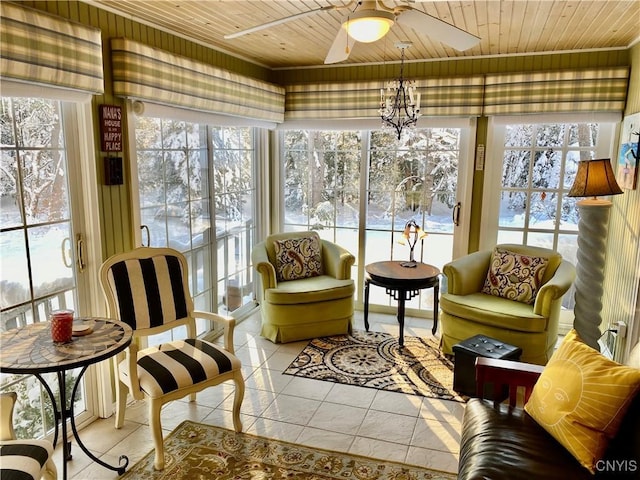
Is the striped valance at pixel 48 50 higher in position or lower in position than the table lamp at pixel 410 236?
higher

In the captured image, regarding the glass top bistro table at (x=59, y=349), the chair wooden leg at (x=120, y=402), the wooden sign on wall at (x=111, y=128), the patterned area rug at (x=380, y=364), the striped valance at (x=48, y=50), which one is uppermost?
the striped valance at (x=48, y=50)

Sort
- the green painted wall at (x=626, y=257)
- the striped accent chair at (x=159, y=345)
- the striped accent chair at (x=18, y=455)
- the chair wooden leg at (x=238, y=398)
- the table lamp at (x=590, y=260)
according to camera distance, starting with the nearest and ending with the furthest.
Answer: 1. the striped accent chair at (x=18, y=455)
2. the striped accent chair at (x=159, y=345)
3. the chair wooden leg at (x=238, y=398)
4. the green painted wall at (x=626, y=257)
5. the table lamp at (x=590, y=260)

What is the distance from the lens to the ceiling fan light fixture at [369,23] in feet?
6.17

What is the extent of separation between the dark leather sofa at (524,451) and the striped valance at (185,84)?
2573 mm

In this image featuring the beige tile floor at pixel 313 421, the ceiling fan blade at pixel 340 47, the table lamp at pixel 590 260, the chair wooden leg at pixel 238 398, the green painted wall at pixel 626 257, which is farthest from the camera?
the table lamp at pixel 590 260

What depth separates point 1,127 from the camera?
2.30 metres

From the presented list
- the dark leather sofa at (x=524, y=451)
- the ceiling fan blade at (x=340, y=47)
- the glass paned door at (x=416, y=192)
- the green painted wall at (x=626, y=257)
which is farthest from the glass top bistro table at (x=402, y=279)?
the ceiling fan blade at (x=340, y=47)

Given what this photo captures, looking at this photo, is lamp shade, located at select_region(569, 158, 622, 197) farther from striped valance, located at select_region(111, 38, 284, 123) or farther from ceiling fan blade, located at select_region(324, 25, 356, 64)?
striped valance, located at select_region(111, 38, 284, 123)

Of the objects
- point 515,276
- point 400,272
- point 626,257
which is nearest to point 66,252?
point 400,272

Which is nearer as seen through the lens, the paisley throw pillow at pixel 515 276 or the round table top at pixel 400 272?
the paisley throw pillow at pixel 515 276

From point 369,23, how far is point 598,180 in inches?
78.3

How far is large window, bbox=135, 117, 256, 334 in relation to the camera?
3338mm

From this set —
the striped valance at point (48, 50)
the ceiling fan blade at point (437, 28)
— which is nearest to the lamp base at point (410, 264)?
the ceiling fan blade at point (437, 28)

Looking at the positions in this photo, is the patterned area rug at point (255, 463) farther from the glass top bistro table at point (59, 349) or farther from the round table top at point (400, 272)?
the round table top at point (400, 272)
